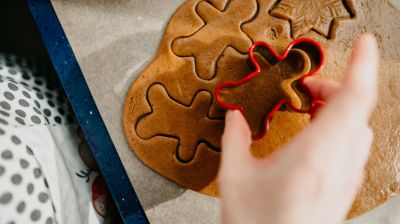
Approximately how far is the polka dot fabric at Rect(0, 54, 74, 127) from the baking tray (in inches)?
3.3

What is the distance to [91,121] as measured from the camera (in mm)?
946

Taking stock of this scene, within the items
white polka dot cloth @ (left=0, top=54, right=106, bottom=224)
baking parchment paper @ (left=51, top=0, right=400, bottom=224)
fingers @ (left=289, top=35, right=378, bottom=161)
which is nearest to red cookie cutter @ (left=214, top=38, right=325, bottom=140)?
baking parchment paper @ (left=51, top=0, right=400, bottom=224)

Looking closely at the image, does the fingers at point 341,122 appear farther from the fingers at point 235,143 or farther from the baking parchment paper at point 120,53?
the baking parchment paper at point 120,53

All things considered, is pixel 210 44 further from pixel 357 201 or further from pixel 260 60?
pixel 357 201

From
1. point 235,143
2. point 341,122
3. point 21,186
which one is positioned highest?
point 341,122

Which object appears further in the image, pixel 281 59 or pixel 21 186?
pixel 281 59

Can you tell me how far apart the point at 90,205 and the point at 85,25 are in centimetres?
50

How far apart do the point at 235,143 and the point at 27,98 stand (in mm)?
598

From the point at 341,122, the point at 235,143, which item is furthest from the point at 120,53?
the point at 341,122

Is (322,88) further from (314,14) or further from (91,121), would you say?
(91,121)

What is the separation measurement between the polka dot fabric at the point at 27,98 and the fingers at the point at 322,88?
0.69 metres

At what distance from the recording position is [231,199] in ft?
1.73


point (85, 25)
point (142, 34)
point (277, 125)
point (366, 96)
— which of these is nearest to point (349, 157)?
point (366, 96)

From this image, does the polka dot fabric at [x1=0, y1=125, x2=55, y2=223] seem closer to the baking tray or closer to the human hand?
the baking tray
